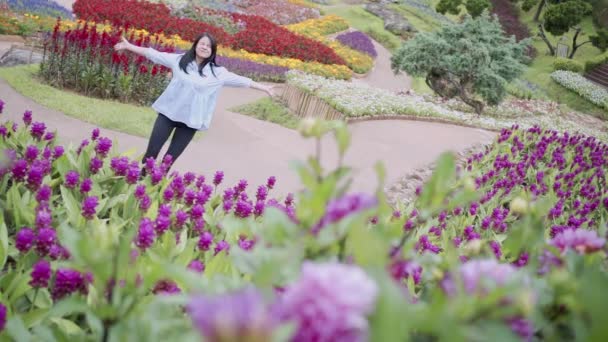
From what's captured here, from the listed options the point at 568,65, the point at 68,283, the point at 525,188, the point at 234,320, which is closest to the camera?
the point at 234,320

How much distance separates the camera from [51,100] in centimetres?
651

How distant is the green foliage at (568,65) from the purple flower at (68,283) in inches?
1104

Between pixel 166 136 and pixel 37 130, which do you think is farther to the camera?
pixel 166 136

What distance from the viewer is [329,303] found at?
530mm

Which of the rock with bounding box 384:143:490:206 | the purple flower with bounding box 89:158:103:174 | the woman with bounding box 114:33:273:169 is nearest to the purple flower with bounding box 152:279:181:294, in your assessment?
the purple flower with bounding box 89:158:103:174

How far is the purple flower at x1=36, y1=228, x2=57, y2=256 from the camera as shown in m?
1.68

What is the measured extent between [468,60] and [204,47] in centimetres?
1067

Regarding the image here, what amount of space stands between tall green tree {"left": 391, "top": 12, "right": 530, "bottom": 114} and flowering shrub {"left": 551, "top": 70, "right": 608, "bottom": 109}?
9203 mm

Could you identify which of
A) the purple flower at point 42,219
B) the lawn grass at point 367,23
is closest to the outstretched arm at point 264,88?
the purple flower at point 42,219

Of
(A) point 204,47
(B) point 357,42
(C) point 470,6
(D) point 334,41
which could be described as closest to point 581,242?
(A) point 204,47

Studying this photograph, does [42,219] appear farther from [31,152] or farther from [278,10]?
[278,10]

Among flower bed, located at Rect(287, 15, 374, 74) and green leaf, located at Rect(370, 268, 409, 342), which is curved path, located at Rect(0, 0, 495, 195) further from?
flower bed, located at Rect(287, 15, 374, 74)

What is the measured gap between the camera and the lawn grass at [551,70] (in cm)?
2164

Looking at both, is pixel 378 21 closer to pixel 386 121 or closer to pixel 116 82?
pixel 386 121
